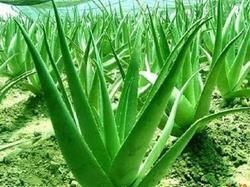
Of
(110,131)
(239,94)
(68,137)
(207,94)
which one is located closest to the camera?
(68,137)

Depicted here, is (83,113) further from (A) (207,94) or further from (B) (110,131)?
(A) (207,94)

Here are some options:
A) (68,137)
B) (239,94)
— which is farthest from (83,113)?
(239,94)

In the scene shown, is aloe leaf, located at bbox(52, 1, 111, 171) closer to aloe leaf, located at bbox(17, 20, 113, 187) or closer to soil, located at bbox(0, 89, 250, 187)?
aloe leaf, located at bbox(17, 20, 113, 187)

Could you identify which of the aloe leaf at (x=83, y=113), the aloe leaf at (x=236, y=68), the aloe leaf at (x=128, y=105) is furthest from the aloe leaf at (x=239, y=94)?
the aloe leaf at (x=83, y=113)

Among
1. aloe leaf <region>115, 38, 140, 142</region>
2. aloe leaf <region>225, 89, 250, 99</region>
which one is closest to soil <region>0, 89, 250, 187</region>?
aloe leaf <region>225, 89, 250, 99</region>

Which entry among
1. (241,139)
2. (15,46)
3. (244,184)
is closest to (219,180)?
(244,184)

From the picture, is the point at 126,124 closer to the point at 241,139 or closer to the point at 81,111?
the point at 81,111
